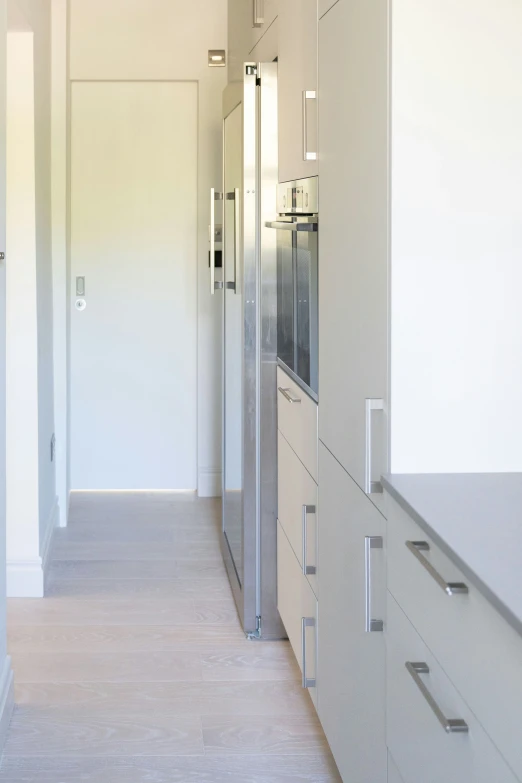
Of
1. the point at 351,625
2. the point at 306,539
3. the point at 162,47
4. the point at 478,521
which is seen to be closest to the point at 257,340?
the point at 306,539

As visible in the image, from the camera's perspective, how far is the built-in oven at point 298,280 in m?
2.54

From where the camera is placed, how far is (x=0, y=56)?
9.09ft

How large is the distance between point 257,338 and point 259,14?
1.14m

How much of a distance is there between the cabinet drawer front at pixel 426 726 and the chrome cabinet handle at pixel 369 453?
21 centimetres

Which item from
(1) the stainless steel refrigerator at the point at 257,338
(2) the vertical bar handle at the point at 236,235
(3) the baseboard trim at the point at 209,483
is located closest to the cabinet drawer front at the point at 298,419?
(1) the stainless steel refrigerator at the point at 257,338

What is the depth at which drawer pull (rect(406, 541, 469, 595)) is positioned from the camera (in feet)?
4.36

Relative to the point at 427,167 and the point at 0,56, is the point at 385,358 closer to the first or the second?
the point at 427,167

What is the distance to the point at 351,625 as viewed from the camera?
6.97 ft

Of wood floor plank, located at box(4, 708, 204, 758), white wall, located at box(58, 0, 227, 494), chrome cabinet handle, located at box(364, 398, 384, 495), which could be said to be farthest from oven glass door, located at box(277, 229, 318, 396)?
white wall, located at box(58, 0, 227, 494)

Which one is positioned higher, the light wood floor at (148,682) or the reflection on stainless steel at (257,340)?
the reflection on stainless steel at (257,340)

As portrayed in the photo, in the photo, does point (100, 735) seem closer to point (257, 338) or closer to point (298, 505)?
point (298, 505)

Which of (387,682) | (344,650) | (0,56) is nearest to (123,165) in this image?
(0,56)

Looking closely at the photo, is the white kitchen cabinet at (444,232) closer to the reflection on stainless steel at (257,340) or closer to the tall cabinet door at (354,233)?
the tall cabinet door at (354,233)

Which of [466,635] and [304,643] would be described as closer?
[466,635]
